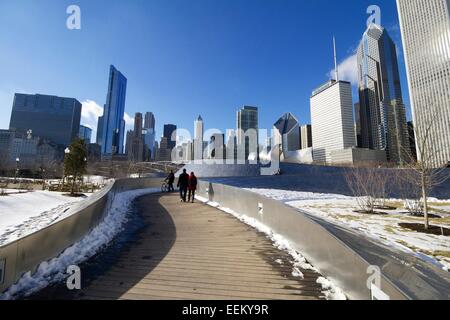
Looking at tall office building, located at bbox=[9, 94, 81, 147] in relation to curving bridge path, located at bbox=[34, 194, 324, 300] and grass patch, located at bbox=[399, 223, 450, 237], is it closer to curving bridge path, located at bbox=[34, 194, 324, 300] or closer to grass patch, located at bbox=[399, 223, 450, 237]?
curving bridge path, located at bbox=[34, 194, 324, 300]

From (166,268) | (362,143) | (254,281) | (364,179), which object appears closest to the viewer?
(254,281)

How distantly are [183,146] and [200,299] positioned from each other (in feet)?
308

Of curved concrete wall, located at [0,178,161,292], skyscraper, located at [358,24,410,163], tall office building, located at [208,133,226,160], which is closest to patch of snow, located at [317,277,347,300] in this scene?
curved concrete wall, located at [0,178,161,292]

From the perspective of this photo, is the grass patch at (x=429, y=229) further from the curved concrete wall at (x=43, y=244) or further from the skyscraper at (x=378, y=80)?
the skyscraper at (x=378, y=80)

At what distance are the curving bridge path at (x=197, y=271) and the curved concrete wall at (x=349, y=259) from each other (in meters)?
0.46

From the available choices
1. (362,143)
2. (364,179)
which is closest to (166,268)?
(364,179)

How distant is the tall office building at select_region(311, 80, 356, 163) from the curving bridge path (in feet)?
570

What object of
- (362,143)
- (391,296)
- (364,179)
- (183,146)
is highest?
(362,143)

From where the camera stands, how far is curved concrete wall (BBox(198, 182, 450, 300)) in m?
2.68

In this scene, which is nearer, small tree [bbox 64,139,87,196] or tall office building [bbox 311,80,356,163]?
small tree [bbox 64,139,87,196]

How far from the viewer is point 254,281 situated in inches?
162

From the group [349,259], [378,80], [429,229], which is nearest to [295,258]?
[349,259]

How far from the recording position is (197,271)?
14.7 ft
